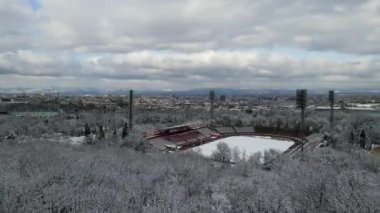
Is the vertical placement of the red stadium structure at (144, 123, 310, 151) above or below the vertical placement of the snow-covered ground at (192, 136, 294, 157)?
above

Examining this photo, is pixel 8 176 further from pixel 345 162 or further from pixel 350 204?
pixel 345 162

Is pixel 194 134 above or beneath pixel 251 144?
above

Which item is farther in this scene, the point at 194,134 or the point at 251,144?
the point at 194,134

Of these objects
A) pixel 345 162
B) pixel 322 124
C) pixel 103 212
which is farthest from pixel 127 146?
pixel 322 124

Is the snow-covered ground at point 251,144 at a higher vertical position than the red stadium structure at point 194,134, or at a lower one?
lower

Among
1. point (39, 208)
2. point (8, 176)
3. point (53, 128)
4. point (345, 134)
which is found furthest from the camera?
point (53, 128)

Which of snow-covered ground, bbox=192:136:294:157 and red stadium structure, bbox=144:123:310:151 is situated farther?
red stadium structure, bbox=144:123:310:151

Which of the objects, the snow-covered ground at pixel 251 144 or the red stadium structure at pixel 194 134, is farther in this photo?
the red stadium structure at pixel 194 134

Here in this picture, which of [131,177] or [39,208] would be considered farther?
[131,177]
